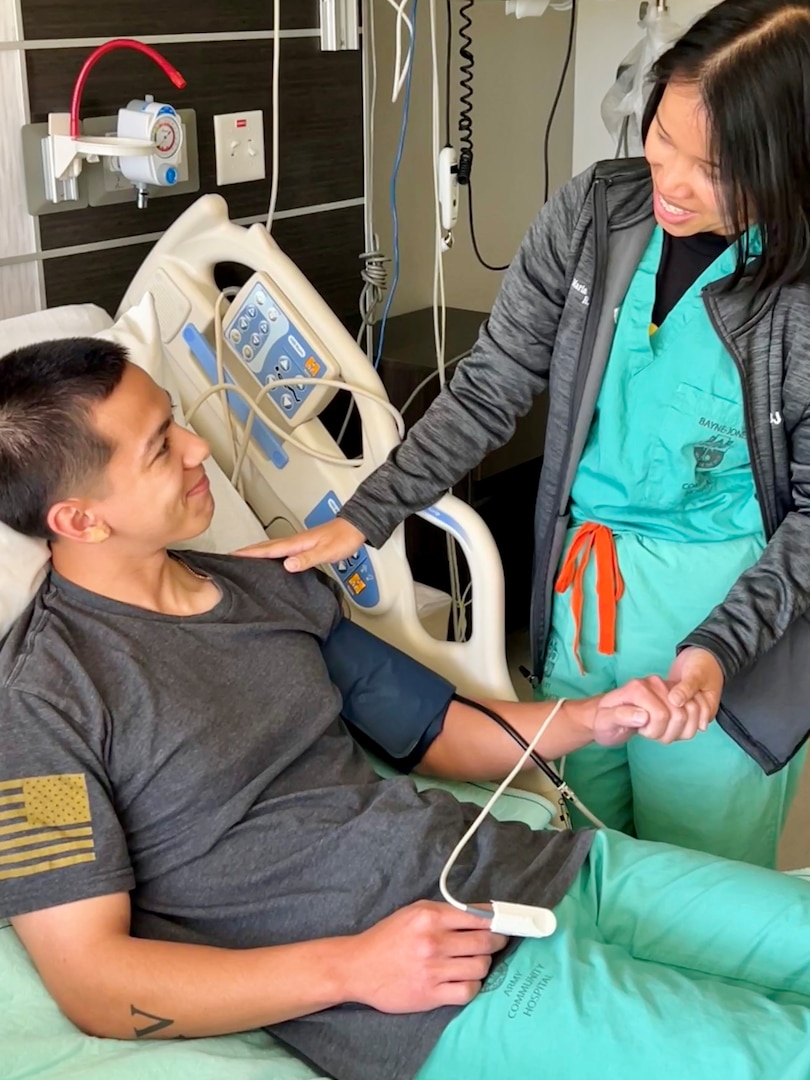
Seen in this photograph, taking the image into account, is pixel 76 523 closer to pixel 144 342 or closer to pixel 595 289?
pixel 144 342

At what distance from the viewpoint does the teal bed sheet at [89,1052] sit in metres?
1.17

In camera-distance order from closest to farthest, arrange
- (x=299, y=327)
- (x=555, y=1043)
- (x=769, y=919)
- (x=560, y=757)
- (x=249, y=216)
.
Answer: (x=555, y=1043) → (x=769, y=919) → (x=560, y=757) → (x=299, y=327) → (x=249, y=216)

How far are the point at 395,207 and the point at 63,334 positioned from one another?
126 cm

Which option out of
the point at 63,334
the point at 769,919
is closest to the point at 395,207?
the point at 63,334

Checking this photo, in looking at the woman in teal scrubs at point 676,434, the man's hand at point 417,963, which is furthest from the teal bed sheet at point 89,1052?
the woman in teal scrubs at point 676,434

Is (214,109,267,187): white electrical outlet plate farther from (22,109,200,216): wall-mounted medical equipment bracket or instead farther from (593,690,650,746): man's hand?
(593,690,650,746): man's hand

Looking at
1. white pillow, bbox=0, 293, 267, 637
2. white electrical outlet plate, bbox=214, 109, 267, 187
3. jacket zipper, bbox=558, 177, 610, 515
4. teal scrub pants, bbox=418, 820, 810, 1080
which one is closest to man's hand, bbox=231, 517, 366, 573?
white pillow, bbox=0, 293, 267, 637

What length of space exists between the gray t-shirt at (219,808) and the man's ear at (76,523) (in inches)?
2.6

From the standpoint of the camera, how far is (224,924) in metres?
1.37

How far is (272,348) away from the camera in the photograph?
1896 millimetres

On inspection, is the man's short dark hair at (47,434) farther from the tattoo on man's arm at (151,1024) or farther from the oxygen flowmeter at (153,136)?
the oxygen flowmeter at (153,136)

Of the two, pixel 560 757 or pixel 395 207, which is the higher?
pixel 395 207

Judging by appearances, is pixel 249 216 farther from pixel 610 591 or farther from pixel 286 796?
pixel 286 796

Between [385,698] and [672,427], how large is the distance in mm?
506
